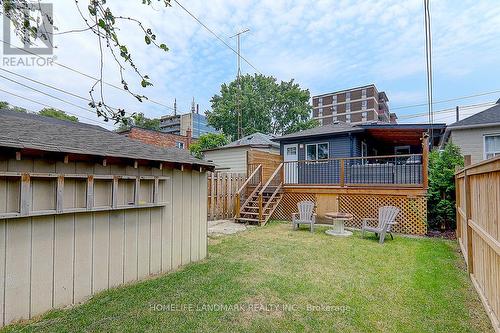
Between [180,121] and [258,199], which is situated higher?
[180,121]

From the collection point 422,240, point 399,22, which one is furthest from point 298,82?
point 422,240

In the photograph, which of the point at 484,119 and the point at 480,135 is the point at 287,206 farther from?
the point at 484,119

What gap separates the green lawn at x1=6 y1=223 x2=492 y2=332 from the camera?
303 centimetres

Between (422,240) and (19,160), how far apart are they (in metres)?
8.88

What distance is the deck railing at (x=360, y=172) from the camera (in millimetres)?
9242

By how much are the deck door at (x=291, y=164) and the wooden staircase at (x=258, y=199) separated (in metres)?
0.65

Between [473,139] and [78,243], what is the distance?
14.4m

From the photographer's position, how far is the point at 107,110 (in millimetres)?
2236

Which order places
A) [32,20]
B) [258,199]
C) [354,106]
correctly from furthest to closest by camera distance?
[354,106] → [258,199] → [32,20]

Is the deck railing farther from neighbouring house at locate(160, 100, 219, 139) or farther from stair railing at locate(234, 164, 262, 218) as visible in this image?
neighbouring house at locate(160, 100, 219, 139)

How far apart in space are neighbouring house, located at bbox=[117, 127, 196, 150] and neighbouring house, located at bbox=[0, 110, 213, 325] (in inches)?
698

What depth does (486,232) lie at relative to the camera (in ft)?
10.7

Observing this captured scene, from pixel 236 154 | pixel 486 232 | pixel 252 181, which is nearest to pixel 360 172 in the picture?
pixel 252 181

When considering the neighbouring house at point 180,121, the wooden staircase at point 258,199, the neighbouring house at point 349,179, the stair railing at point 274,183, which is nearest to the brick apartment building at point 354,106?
the neighbouring house at point 180,121
